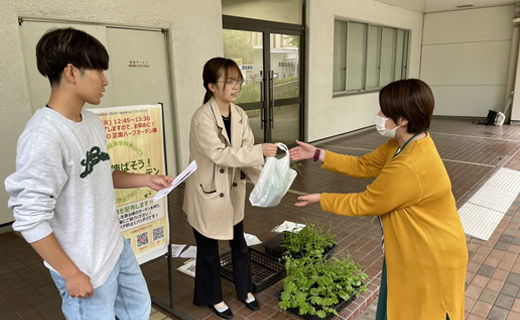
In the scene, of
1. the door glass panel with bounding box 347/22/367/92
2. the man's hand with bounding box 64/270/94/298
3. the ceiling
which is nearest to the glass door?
the door glass panel with bounding box 347/22/367/92

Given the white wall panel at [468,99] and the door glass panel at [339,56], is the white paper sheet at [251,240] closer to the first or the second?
the door glass panel at [339,56]

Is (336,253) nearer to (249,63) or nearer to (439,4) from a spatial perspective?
(249,63)

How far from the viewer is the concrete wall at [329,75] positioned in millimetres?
8375

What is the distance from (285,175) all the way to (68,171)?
1270mm

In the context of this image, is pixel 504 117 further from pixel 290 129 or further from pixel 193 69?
pixel 193 69

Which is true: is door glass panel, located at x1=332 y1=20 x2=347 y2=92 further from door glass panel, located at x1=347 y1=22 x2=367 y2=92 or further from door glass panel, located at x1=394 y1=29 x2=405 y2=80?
door glass panel, located at x1=394 y1=29 x2=405 y2=80

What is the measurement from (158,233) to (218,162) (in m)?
0.72

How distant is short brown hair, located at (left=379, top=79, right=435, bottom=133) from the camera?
175 cm

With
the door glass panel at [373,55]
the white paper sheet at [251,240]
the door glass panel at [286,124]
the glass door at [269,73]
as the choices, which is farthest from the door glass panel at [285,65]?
the white paper sheet at [251,240]

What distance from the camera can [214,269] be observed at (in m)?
2.59

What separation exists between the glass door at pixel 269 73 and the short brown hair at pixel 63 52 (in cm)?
532

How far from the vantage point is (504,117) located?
39.2 feet

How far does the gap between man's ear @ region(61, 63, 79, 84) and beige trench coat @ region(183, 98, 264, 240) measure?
1021 mm

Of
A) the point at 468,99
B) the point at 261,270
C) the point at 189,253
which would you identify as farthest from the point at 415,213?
the point at 468,99
